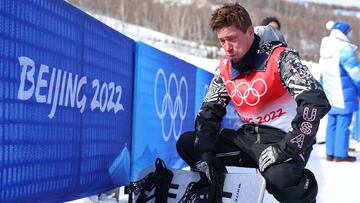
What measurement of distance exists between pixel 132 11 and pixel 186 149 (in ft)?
300

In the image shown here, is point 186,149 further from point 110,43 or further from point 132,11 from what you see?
point 132,11

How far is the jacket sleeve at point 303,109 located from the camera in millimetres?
2676

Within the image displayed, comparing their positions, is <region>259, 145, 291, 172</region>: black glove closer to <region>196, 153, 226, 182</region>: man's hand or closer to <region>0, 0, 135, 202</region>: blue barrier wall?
<region>196, 153, 226, 182</region>: man's hand

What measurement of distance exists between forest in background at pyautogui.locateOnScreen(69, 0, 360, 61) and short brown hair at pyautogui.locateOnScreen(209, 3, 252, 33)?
73.1 m

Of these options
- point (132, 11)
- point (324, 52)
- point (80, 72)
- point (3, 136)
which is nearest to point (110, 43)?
point (80, 72)

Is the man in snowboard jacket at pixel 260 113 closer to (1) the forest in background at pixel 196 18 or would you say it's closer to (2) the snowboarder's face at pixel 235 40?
(2) the snowboarder's face at pixel 235 40

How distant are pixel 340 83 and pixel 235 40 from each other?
5.43 m

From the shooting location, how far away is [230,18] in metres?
2.86

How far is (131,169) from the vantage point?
3.88m

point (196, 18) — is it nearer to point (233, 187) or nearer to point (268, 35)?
point (268, 35)

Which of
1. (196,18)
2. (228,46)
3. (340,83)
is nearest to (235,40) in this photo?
(228,46)

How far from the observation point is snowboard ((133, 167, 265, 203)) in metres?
2.72

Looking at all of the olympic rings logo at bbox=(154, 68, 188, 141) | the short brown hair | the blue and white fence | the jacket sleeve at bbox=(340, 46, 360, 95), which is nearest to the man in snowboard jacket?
the short brown hair

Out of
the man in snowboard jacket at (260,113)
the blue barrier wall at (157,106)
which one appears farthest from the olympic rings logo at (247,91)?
the blue barrier wall at (157,106)
